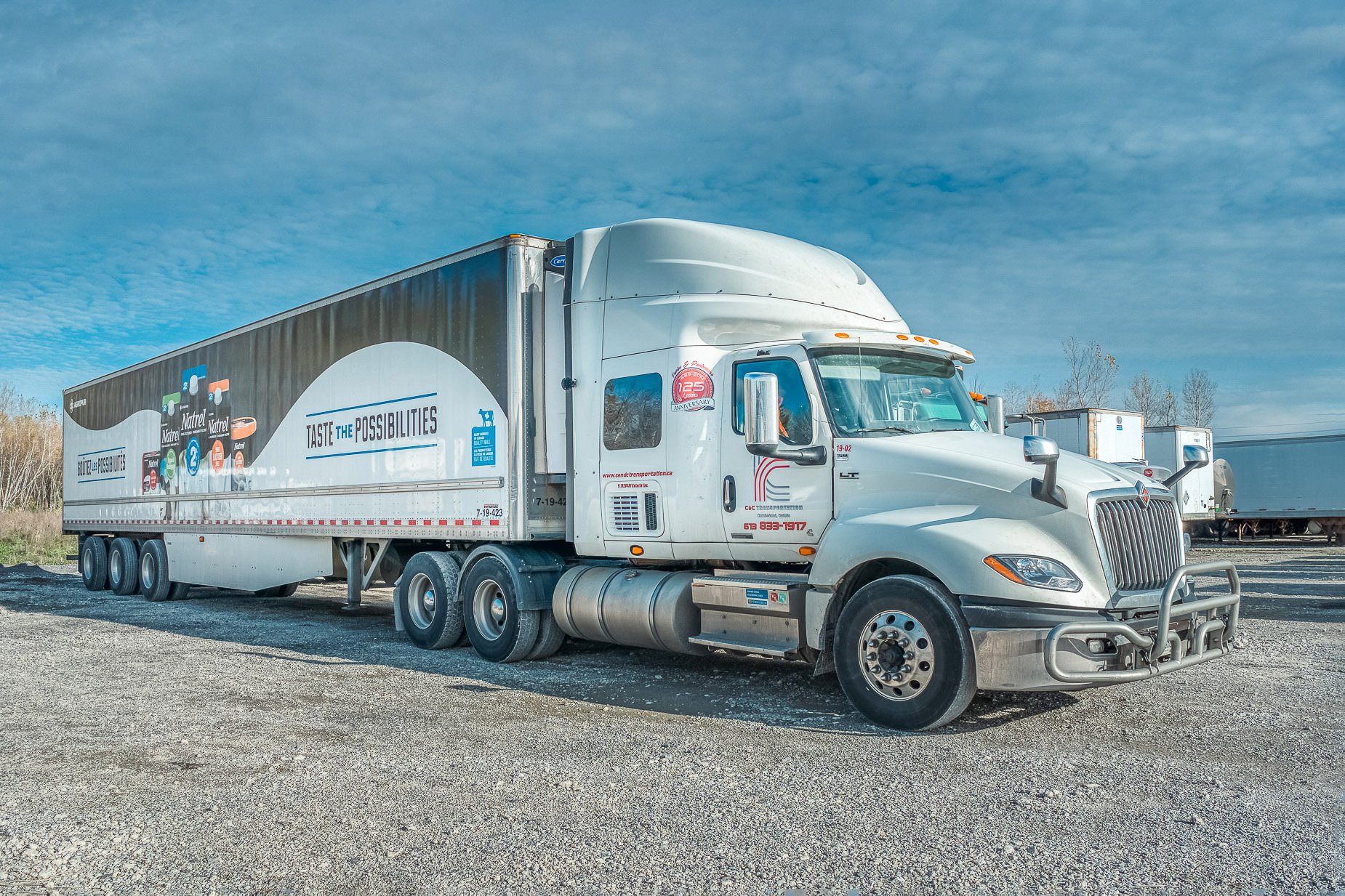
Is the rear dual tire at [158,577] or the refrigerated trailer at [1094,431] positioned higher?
the refrigerated trailer at [1094,431]

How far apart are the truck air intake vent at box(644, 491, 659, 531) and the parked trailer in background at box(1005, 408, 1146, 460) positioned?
1807 centimetres

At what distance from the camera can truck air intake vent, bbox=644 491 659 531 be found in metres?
8.73

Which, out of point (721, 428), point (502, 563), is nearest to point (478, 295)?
point (502, 563)

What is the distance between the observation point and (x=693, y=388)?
331 inches

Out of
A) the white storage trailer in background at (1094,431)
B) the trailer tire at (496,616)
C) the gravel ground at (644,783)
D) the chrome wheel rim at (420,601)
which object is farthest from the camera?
the white storage trailer in background at (1094,431)

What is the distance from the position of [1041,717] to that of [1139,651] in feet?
3.01

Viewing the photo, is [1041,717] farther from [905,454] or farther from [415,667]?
[415,667]

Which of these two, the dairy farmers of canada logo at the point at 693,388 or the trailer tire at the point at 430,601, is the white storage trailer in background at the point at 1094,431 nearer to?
the trailer tire at the point at 430,601

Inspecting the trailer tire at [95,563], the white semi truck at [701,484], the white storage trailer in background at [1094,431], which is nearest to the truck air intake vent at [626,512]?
the white semi truck at [701,484]

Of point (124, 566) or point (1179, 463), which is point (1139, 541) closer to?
point (124, 566)

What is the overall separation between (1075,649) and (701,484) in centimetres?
317

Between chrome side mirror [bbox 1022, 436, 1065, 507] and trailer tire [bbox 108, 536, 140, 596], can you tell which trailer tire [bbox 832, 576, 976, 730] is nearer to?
chrome side mirror [bbox 1022, 436, 1065, 507]

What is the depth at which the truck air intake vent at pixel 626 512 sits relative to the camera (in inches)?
351

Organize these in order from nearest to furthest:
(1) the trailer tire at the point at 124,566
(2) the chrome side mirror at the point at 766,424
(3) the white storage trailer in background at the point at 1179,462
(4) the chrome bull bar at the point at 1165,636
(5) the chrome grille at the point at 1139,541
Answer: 1. (4) the chrome bull bar at the point at 1165,636
2. (5) the chrome grille at the point at 1139,541
3. (2) the chrome side mirror at the point at 766,424
4. (1) the trailer tire at the point at 124,566
5. (3) the white storage trailer in background at the point at 1179,462
